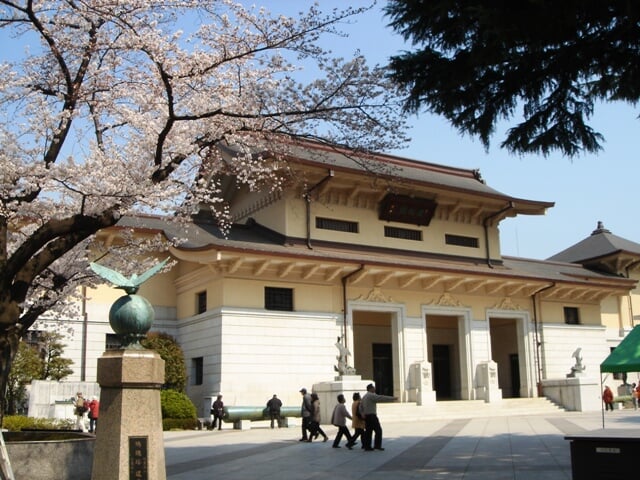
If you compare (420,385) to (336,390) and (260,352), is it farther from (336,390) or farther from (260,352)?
(260,352)

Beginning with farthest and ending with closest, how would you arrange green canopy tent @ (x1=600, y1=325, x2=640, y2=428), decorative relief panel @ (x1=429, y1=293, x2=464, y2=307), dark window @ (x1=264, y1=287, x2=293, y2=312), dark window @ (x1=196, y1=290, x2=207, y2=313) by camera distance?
decorative relief panel @ (x1=429, y1=293, x2=464, y2=307) → dark window @ (x1=196, y1=290, x2=207, y2=313) → dark window @ (x1=264, y1=287, x2=293, y2=312) → green canopy tent @ (x1=600, y1=325, x2=640, y2=428)

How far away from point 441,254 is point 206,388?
44.8ft

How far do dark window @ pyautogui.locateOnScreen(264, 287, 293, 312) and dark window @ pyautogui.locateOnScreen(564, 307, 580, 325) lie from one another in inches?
668

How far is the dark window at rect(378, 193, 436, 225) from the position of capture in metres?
32.1

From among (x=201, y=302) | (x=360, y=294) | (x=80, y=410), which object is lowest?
(x=80, y=410)

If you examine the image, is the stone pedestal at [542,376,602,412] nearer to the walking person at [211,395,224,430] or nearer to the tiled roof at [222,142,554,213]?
the tiled roof at [222,142,554,213]

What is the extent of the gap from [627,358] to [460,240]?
79.0 ft

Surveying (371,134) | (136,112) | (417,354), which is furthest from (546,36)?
(417,354)

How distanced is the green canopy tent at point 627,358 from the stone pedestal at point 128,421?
23.8 ft

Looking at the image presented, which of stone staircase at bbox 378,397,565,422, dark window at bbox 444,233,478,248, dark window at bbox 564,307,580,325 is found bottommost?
stone staircase at bbox 378,397,565,422

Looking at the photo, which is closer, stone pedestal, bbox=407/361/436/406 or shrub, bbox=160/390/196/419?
shrub, bbox=160/390/196/419

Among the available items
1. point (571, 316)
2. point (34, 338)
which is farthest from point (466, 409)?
point (34, 338)

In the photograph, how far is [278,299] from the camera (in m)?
28.3

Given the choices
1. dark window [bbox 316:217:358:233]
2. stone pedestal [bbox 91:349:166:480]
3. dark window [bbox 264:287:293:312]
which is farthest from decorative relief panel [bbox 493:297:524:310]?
stone pedestal [bbox 91:349:166:480]
